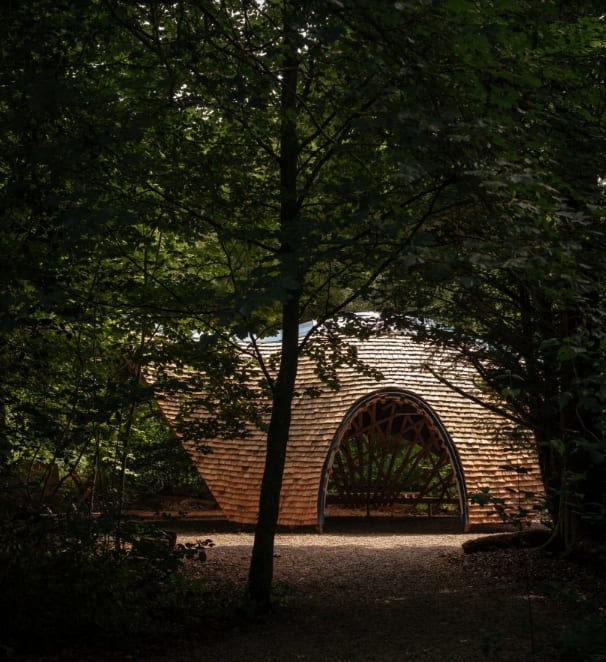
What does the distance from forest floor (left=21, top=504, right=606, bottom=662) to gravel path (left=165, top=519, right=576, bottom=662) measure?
0.01m

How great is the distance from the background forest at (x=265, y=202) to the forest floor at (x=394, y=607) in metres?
0.48

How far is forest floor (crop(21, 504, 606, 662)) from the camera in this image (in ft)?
15.8

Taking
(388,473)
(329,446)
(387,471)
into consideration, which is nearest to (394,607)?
(329,446)

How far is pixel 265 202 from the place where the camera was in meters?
6.27

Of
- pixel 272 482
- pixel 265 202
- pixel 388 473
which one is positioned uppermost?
pixel 265 202

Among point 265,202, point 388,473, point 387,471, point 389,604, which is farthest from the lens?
point 387,471

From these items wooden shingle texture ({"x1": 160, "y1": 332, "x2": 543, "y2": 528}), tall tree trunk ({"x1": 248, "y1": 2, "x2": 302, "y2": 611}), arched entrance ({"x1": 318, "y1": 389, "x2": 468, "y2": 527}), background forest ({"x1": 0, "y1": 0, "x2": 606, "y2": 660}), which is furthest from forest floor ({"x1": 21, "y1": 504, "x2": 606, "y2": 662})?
arched entrance ({"x1": 318, "y1": 389, "x2": 468, "y2": 527})

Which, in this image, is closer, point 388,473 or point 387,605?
point 387,605

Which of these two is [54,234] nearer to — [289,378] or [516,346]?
[289,378]

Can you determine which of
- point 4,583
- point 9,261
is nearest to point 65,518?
point 4,583

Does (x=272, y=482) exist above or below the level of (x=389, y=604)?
above

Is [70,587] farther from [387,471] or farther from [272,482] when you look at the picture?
[387,471]

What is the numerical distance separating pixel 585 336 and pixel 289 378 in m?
3.02

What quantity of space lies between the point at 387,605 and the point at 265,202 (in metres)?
3.88
